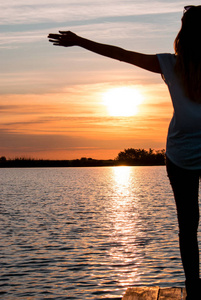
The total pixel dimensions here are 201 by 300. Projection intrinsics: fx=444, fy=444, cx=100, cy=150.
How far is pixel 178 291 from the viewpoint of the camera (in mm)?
5480

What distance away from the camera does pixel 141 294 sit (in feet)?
17.6

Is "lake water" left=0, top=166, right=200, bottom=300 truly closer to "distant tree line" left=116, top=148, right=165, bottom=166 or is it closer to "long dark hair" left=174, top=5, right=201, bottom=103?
"long dark hair" left=174, top=5, right=201, bottom=103

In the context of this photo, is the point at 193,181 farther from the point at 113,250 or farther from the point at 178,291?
the point at 113,250

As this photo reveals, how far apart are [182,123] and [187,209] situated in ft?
2.67

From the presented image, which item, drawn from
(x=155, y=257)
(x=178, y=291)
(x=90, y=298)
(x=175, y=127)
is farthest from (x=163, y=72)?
(x=155, y=257)

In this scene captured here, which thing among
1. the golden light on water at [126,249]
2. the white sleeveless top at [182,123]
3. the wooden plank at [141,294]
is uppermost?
the white sleeveless top at [182,123]

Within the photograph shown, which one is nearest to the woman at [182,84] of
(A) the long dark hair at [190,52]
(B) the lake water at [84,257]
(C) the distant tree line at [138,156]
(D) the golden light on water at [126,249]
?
(A) the long dark hair at [190,52]

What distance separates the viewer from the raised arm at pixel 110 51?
3.48 m

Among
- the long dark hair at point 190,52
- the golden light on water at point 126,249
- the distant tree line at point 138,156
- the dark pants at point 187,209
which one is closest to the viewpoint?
the long dark hair at point 190,52

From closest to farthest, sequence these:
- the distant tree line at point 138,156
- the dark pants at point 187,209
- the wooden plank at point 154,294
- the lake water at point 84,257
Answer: the dark pants at point 187,209
the wooden plank at point 154,294
the lake water at point 84,257
the distant tree line at point 138,156

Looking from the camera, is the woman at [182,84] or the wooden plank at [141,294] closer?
the woman at [182,84]

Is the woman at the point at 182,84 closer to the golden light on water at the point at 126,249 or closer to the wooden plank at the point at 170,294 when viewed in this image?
the wooden plank at the point at 170,294

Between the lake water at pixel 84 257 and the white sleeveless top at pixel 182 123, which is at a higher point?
the white sleeveless top at pixel 182 123

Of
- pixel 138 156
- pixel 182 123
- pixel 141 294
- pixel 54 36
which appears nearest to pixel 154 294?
pixel 141 294
